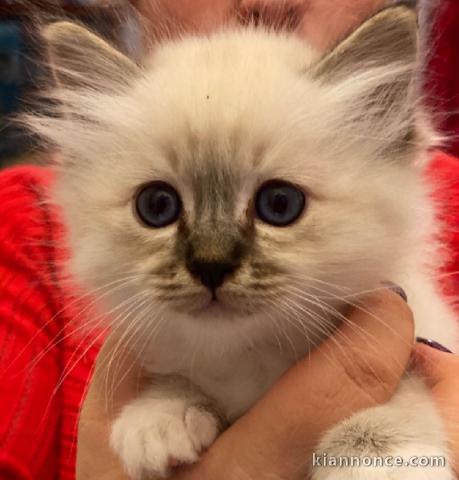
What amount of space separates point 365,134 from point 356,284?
0.83 feet

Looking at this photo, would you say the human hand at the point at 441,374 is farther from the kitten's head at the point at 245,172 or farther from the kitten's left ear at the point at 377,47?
the kitten's left ear at the point at 377,47

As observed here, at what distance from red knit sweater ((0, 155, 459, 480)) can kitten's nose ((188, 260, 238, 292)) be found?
72 centimetres

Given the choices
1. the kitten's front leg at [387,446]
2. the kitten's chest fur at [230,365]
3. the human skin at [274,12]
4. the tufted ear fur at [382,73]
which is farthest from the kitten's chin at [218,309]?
the human skin at [274,12]

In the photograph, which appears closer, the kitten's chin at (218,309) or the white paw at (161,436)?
the kitten's chin at (218,309)

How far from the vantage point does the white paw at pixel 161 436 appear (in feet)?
3.27

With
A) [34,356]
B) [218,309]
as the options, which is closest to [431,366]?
[218,309]

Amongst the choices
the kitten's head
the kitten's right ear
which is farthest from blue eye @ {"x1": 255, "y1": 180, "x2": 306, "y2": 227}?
the kitten's right ear

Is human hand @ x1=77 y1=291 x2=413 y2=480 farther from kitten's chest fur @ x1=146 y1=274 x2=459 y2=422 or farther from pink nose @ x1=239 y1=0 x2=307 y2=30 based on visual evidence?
pink nose @ x1=239 y1=0 x2=307 y2=30

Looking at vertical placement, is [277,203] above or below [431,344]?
above

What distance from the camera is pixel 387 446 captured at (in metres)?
0.91

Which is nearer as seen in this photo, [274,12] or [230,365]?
[230,365]

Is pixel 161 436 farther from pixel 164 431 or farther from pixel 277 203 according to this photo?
pixel 277 203

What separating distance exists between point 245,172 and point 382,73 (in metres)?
0.31

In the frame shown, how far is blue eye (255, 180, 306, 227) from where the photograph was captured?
92cm
